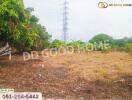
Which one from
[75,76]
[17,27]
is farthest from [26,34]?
[75,76]

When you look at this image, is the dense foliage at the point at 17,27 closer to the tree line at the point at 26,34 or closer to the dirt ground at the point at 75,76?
the tree line at the point at 26,34

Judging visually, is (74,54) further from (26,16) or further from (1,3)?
(1,3)

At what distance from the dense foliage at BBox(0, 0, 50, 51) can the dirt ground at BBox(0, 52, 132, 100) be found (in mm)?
684

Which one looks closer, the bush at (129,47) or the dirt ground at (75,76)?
the dirt ground at (75,76)

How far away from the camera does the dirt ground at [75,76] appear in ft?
→ 34.9

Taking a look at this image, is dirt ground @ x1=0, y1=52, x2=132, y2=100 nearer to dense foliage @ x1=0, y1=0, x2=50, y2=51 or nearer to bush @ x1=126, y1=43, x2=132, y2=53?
bush @ x1=126, y1=43, x2=132, y2=53

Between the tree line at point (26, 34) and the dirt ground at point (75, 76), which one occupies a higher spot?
the tree line at point (26, 34)

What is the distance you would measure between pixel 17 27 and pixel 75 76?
1964mm

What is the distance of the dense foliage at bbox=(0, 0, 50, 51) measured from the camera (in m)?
11.1

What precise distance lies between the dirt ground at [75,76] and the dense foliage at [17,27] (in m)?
0.68

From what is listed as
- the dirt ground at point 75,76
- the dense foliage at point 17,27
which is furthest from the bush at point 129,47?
the dense foliage at point 17,27

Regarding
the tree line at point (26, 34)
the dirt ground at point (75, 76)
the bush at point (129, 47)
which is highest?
the tree line at point (26, 34)

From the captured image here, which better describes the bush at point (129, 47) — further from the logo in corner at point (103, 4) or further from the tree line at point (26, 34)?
the logo in corner at point (103, 4)

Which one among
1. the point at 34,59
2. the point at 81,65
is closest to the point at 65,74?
the point at 81,65
